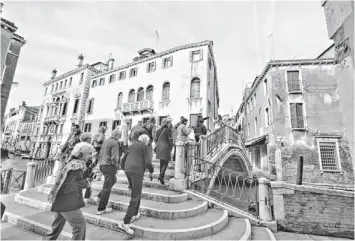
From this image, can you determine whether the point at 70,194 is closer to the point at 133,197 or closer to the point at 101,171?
the point at 133,197

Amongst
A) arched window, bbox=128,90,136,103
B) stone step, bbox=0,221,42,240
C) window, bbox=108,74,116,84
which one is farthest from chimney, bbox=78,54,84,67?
stone step, bbox=0,221,42,240

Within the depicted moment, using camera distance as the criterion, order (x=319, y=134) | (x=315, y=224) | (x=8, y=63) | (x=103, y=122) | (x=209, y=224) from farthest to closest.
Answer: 1. (x=103, y=122)
2. (x=319, y=134)
3. (x=8, y=63)
4. (x=315, y=224)
5. (x=209, y=224)

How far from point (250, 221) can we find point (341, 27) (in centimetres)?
492

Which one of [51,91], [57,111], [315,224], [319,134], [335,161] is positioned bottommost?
[315,224]

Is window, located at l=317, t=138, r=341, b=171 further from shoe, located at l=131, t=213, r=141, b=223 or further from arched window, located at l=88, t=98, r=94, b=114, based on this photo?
arched window, located at l=88, t=98, r=94, b=114

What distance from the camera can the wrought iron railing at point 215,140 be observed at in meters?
8.11

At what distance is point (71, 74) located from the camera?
27.8 m

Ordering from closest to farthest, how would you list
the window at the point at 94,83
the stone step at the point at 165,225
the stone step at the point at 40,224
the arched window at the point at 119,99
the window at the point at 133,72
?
the stone step at the point at 40,224
the stone step at the point at 165,225
the window at the point at 133,72
the arched window at the point at 119,99
the window at the point at 94,83

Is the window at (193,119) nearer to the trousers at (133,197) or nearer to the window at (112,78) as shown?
the window at (112,78)

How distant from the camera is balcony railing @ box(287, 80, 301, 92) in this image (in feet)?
53.5

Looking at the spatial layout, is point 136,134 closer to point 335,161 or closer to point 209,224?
point 209,224

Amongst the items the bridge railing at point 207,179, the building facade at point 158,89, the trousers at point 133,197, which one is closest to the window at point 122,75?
the building facade at point 158,89

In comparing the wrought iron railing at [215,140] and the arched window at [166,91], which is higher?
the arched window at [166,91]

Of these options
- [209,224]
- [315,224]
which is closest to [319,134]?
[315,224]
